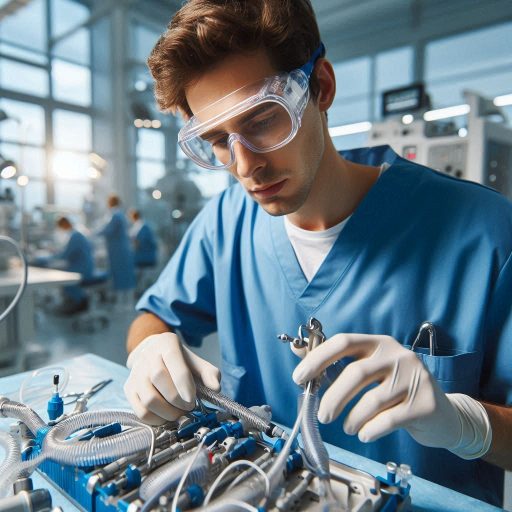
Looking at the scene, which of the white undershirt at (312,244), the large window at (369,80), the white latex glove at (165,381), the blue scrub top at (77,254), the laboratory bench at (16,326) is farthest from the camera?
the large window at (369,80)

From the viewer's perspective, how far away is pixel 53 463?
62cm

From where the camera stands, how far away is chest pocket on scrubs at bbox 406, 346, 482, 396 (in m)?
0.77

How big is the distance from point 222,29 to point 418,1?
19.4 ft

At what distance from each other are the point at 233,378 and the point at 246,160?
1.96 feet

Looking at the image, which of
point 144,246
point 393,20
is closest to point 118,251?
point 144,246

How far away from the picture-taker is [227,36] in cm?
76

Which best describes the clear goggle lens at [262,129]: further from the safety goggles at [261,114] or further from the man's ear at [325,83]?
the man's ear at [325,83]

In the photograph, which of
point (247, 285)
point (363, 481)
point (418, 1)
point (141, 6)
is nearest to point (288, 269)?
point (247, 285)

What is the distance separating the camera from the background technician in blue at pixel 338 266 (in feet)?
2.12

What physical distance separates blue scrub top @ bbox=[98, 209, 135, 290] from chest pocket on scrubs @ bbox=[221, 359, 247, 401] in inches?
145

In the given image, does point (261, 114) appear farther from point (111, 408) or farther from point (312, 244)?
point (111, 408)

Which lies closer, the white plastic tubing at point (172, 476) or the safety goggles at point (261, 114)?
the white plastic tubing at point (172, 476)

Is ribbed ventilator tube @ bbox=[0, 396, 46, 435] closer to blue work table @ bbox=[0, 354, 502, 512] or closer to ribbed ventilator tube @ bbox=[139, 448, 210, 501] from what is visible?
blue work table @ bbox=[0, 354, 502, 512]

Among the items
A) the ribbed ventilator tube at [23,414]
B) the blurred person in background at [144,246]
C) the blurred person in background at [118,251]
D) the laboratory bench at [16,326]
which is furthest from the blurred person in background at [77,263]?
the ribbed ventilator tube at [23,414]
